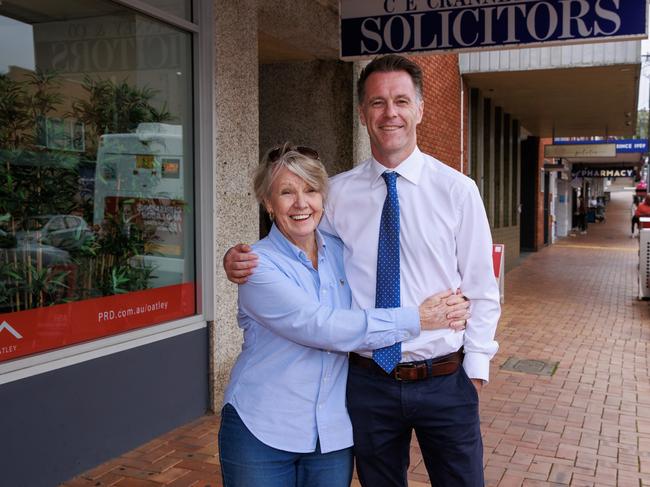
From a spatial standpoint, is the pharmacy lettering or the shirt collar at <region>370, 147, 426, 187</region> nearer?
the shirt collar at <region>370, 147, 426, 187</region>

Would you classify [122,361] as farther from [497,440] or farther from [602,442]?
[602,442]

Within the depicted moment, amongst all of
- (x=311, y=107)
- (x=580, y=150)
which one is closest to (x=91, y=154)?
(x=311, y=107)

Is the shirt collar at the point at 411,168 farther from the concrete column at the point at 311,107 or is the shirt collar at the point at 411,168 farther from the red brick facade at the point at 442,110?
the red brick facade at the point at 442,110

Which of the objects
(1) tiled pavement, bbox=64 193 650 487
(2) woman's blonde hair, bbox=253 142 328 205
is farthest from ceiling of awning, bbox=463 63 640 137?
(2) woman's blonde hair, bbox=253 142 328 205

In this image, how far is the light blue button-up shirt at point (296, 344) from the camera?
2061mm

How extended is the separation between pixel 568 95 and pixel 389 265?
1223 cm

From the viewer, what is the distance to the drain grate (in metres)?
6.68

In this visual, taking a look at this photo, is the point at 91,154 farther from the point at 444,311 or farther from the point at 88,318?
the point at 444,311

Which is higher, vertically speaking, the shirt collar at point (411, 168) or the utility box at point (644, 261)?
the shirt collar at point (411, 168)

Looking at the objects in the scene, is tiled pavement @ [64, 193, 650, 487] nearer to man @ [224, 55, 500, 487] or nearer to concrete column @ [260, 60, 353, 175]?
man @ [224, 55, 500, 487]

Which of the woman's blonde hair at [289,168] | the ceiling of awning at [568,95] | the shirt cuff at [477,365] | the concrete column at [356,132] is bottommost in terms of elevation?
the shirt cuff at [477,365]

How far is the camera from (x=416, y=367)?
2375 mm

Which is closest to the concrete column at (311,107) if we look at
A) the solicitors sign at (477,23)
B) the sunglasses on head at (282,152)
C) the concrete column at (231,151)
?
the solicitors sign at (477,23)

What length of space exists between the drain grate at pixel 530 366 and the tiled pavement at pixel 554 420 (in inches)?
3.2
